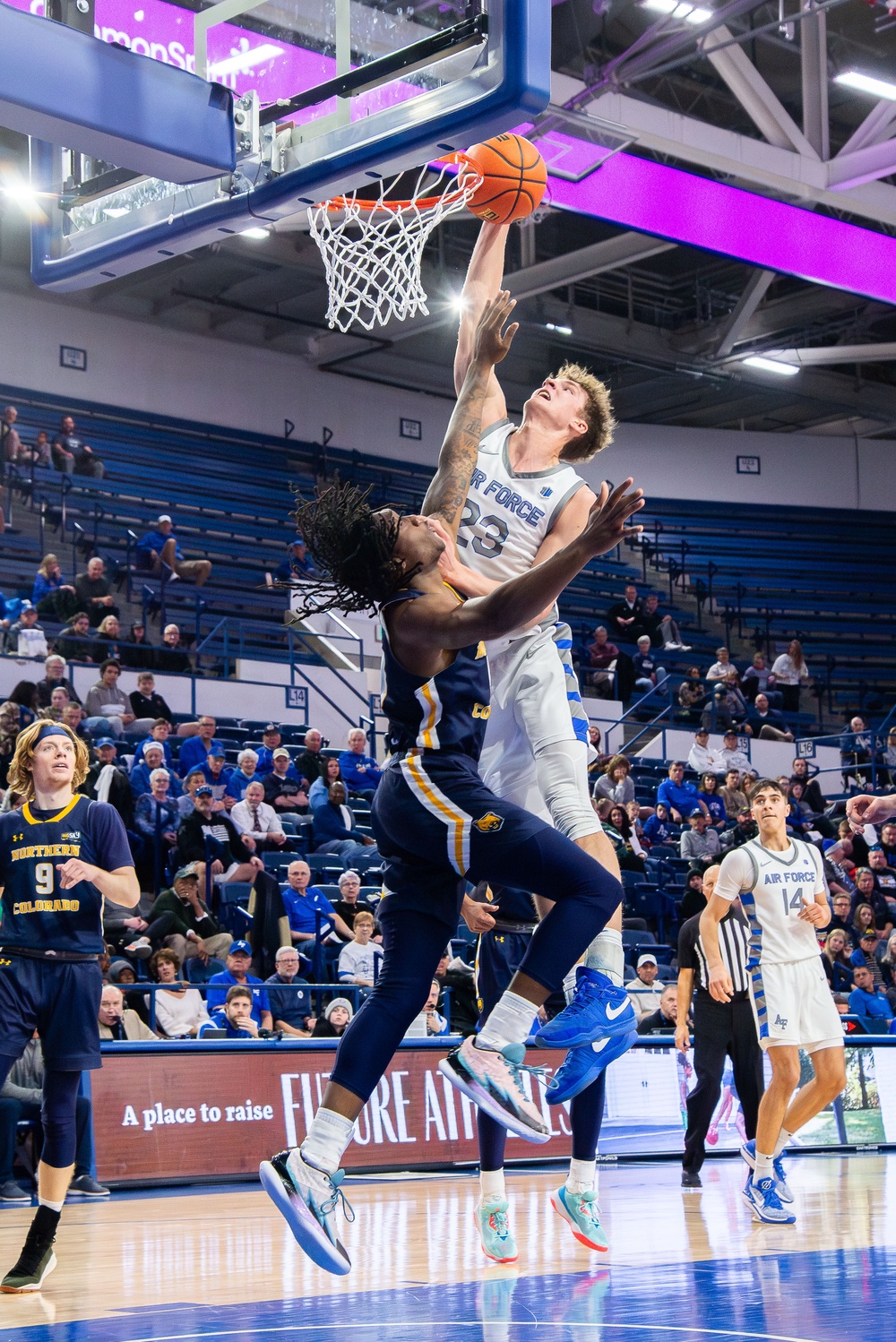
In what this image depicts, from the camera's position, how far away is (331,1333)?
16.4 feet

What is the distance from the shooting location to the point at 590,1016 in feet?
16.9

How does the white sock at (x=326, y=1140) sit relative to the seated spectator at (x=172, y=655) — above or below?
below

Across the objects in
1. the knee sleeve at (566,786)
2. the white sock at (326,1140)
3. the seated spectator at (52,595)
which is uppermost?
the seated spectator at (52,595)

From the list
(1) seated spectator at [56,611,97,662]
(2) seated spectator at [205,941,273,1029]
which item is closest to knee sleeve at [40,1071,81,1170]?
(2) seated spectator at [205,941,273,1029]

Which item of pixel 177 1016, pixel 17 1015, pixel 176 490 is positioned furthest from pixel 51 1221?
pixel 176 490

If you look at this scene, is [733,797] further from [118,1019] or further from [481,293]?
[481,293]

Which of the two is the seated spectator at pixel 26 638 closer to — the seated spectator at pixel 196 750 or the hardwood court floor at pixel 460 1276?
the seated spectator at pixel 196 750

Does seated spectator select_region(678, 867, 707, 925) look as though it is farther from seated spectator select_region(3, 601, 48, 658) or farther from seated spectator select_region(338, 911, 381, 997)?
seated spectator select_region(3, 601, 48, 658)

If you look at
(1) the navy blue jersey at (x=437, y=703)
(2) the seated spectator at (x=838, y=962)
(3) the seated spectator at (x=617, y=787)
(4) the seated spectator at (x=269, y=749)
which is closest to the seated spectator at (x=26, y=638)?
(4) the seated spectator at (x=269, y=749)

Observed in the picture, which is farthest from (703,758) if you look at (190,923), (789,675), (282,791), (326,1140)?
(326,1140)

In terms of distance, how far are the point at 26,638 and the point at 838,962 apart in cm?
985

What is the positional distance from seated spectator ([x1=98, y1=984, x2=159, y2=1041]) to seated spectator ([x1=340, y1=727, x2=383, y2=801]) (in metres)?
6.69

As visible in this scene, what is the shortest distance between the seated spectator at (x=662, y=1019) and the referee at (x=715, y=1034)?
112 inches

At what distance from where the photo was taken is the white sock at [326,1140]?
470cm
